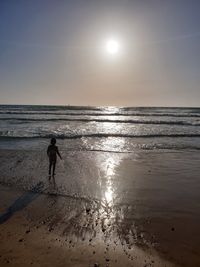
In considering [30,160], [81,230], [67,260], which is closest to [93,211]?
[81,230]

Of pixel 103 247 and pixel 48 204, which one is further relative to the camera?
pixel 48 204

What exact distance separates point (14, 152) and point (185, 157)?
32.1 feet

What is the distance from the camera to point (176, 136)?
27.5 m

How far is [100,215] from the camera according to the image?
803cm

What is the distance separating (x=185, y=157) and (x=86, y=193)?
8594 millimetres

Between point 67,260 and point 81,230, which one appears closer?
point 67,260

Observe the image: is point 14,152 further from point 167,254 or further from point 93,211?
point 167,254

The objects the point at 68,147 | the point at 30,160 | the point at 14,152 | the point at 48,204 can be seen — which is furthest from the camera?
the point at 68,147

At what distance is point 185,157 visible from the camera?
16828 millimetres

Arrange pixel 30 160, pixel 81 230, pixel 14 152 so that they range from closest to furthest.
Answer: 1. pixel 81 230
2. pixel 30 160
3. pixel 14 152

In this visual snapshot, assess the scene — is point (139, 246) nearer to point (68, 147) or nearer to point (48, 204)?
point (48, 204)

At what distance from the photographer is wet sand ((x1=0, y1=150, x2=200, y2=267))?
19.7 feet

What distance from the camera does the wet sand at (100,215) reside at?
19.7 feet

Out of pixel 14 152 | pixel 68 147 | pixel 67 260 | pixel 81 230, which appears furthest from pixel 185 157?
pixel 67 260
